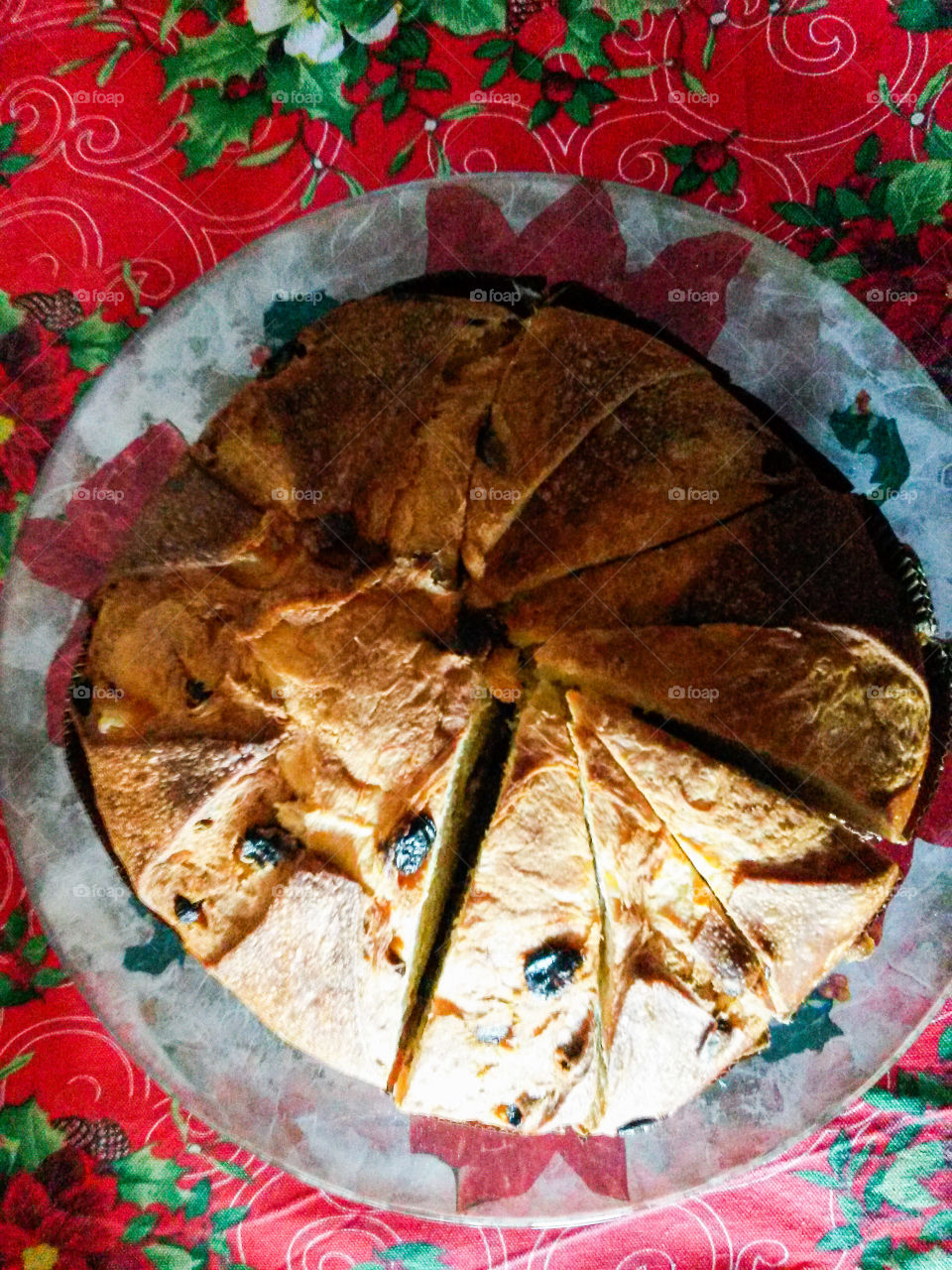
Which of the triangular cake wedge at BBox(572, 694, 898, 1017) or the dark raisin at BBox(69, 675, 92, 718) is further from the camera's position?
the dark raisin at BBox(69, 675, 92, 718)

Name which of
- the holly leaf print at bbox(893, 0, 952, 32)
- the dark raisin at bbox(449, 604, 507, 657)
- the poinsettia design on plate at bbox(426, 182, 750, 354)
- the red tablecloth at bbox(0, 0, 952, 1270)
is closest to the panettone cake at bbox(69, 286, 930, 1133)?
the dark raisin at bbox(449, 604, 507, 657)

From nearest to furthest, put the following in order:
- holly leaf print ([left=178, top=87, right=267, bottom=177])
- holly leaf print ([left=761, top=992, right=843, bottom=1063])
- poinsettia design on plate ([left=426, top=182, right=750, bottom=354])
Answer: poinsettia design on plate ([left=426, top=182, right=750, bottom=354]) → holly leaf print ([left=761, top=992, right=843, bottom=1063]) → holly leaf print ([left=178, top=87, right=267, bottom=177])

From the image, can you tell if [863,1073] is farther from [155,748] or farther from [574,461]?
[155,748]

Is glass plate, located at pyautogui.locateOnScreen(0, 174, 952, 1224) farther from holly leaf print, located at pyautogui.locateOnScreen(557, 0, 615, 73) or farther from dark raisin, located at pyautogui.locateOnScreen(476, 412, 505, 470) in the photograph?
dark raisin, located at pyautogui.locateOnScreen(476, 412, 505, 470)

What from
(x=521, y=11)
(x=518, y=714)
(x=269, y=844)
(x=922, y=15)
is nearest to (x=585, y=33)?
(x=521, y=11)

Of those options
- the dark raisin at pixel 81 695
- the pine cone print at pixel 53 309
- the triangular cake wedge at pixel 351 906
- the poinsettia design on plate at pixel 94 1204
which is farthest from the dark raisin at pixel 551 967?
the pine cone print at pixel 53 309

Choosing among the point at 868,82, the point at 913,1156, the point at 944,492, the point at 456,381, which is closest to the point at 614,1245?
the point at 913,1156

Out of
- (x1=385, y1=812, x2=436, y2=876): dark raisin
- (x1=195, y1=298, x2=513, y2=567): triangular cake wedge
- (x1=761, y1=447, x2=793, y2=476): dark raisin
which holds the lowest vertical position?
(x1=385, y1=812, x2=436, y2=876): dark raisin
